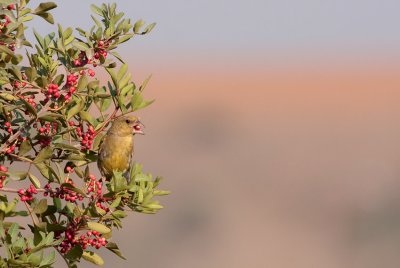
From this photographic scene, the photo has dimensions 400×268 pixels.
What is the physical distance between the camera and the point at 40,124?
6797 millimetres

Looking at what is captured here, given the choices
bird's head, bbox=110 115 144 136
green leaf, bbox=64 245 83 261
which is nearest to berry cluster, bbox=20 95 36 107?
green leaf, bbox=64 245 83 261

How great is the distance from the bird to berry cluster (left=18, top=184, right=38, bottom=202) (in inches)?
29.5

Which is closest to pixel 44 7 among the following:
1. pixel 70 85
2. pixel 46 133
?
pixel 70 85

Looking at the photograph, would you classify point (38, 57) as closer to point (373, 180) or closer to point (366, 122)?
point (373, 180)

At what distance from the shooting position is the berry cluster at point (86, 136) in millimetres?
6930

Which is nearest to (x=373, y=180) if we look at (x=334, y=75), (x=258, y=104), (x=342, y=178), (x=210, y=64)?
(x=342, y=178)

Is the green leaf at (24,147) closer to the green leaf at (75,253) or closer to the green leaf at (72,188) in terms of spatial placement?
the green leaf at (72,188)

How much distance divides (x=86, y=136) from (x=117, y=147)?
104 cm

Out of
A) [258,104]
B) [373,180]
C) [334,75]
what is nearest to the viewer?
[373,180]

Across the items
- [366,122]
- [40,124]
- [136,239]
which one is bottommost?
[136,239]

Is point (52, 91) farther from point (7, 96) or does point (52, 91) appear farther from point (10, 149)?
point (10, 149)

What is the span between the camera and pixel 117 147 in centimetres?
797

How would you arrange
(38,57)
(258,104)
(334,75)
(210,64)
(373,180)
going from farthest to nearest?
(210,64)
(334,75)
(258,104)
(373,180)
(38,57)

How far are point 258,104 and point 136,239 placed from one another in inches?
1055
